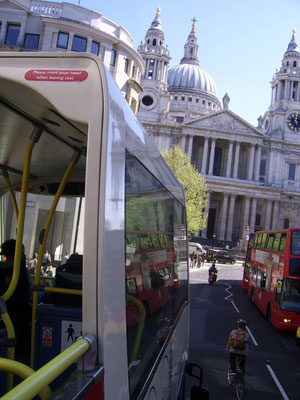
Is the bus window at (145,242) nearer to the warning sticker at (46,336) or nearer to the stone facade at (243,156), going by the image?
the warning sticker at (46,336)

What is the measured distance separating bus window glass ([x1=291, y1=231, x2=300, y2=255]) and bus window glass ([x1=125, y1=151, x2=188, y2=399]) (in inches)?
391

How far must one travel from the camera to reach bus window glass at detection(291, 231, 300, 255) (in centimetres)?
1254

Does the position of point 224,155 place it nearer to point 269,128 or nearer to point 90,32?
point 269,128

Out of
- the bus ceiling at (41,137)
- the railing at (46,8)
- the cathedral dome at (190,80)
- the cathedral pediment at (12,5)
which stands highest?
the cathedral dome at (190,80)

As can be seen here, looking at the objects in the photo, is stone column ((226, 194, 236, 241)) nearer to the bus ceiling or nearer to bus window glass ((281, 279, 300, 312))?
bus window glass ((281, 279, 300, 312))

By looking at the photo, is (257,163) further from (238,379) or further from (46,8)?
(238,379)

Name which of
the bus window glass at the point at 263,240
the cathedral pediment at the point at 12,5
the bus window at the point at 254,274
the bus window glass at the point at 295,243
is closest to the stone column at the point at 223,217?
the bus window at the point at 254,274

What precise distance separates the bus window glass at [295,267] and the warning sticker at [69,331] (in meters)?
10.7

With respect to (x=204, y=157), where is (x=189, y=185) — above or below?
below

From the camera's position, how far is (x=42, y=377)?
1.26 m

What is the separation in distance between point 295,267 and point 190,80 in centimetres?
7881

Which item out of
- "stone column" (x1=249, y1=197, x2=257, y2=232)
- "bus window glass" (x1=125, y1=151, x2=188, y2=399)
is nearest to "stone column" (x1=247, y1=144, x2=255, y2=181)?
"stone column" (x1=249, y1=197, x2=257, y2=232)

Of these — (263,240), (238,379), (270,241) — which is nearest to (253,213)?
(263,240)

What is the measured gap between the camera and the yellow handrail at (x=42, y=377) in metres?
1.16
